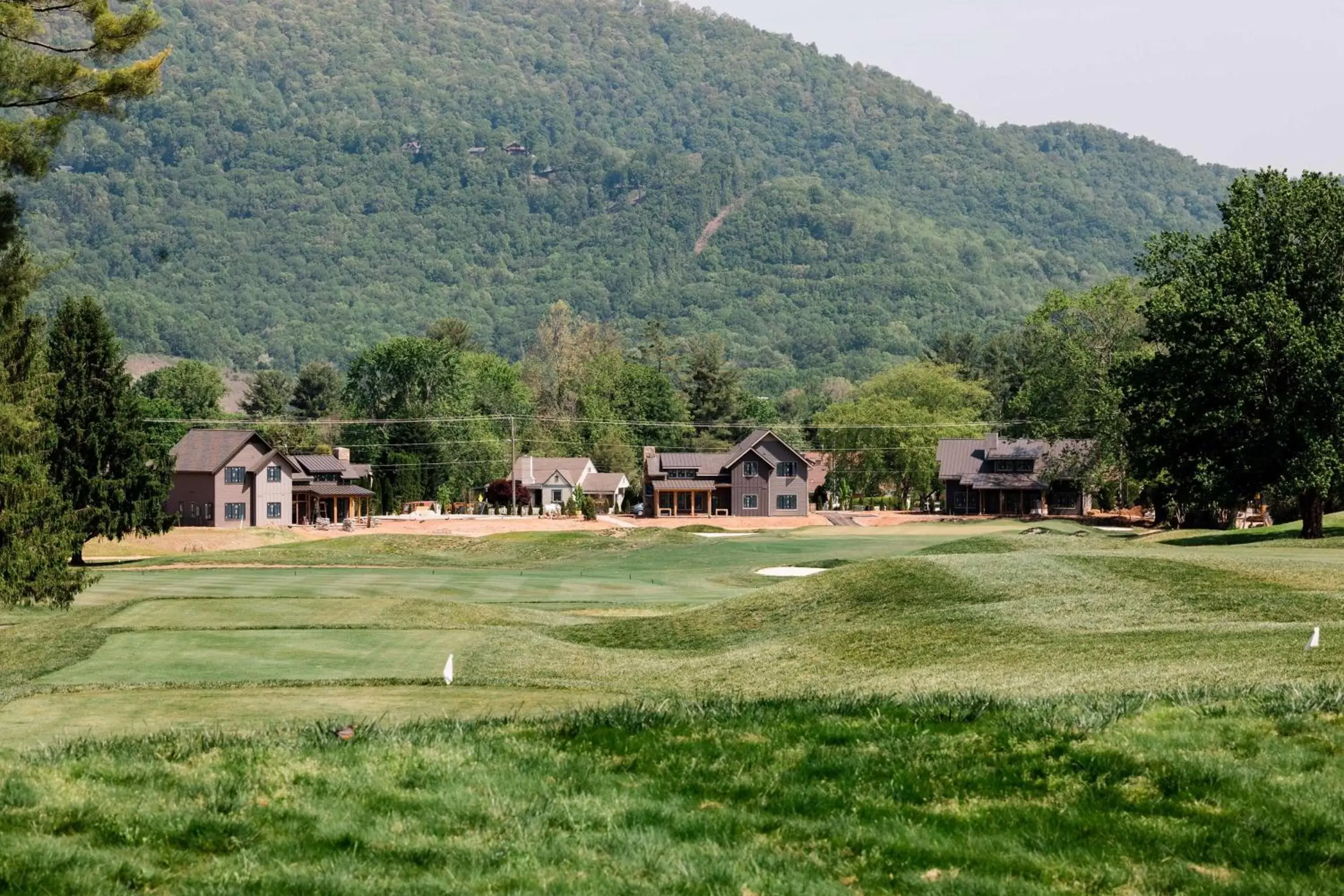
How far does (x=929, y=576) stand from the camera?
3425 centimetres

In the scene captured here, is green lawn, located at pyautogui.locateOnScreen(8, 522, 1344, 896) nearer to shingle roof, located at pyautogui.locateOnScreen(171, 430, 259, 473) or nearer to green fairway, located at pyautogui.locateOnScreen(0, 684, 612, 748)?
green fairway, located at pyautogui.locateOnScreen(0, 684, 612, 748)

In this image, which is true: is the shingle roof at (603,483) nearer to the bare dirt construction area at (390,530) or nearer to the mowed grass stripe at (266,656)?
the bare dirt construction area at (390,530)

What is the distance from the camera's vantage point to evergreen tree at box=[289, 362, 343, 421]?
596ft

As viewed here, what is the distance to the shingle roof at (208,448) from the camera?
10256cm

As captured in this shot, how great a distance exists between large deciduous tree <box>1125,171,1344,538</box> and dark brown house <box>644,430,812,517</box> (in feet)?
205

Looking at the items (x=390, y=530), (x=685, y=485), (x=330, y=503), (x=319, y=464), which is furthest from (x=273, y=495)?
(x=685, y=485)

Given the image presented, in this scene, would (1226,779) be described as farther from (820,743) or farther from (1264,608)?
(1264,608)

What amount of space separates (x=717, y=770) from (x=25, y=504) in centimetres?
3015

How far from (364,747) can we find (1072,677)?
34.9 feet

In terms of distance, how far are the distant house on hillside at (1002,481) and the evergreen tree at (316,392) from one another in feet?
283

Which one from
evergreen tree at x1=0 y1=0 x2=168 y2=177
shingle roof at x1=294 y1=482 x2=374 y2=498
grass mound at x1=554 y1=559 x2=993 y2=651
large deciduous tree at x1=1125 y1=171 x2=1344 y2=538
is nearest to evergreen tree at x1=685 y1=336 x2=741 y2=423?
shingle roof at x1=294 y1=482 x2=374 y2=498

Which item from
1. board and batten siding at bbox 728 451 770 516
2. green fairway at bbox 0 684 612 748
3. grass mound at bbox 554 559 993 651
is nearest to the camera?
green fairway at bbox 0 684 612 748

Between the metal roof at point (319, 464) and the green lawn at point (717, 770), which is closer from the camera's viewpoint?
the green lawn at point (717, 770)

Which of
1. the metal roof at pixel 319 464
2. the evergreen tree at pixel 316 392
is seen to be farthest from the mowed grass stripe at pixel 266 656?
the evergreen tree at pixel 316 392
